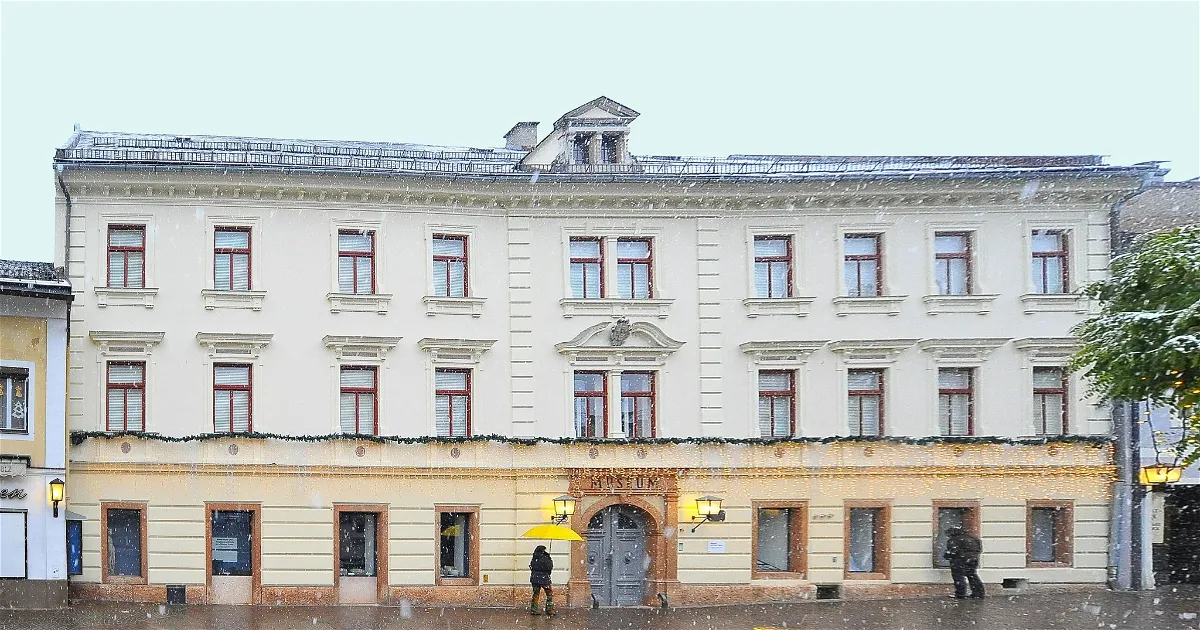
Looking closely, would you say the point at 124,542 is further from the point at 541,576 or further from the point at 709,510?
the point at 709,510

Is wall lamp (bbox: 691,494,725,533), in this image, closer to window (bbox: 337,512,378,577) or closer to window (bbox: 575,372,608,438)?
window (bbox: 575,372,608,438)

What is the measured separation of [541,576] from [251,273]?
29.3 feet

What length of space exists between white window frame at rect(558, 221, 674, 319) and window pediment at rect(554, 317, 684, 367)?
0.31 m

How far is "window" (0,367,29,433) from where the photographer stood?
29.3 metres

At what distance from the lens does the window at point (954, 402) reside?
3259cm

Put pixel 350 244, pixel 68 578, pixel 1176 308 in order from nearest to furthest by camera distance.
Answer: pixel 1176 308 → pixel 68 578 → pixel 350 244

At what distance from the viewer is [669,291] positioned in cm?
3241

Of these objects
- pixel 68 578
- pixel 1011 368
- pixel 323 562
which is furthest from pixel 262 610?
pixel 1011 368

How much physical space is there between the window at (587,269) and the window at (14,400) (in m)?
11.5

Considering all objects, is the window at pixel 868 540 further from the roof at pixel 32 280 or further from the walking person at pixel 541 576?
the roof at pixel 32 280

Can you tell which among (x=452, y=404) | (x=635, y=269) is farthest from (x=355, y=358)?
(x=635, y=269)

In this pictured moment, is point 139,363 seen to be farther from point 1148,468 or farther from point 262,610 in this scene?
point 1148,468

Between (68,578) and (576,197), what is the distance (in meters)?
13.2

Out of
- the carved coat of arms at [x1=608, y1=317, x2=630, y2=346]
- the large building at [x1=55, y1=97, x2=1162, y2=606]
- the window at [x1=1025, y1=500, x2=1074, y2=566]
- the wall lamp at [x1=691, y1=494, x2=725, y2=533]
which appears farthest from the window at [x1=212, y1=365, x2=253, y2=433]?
the window at [x1=1025, y1=500, x2=1074, y2=566]
